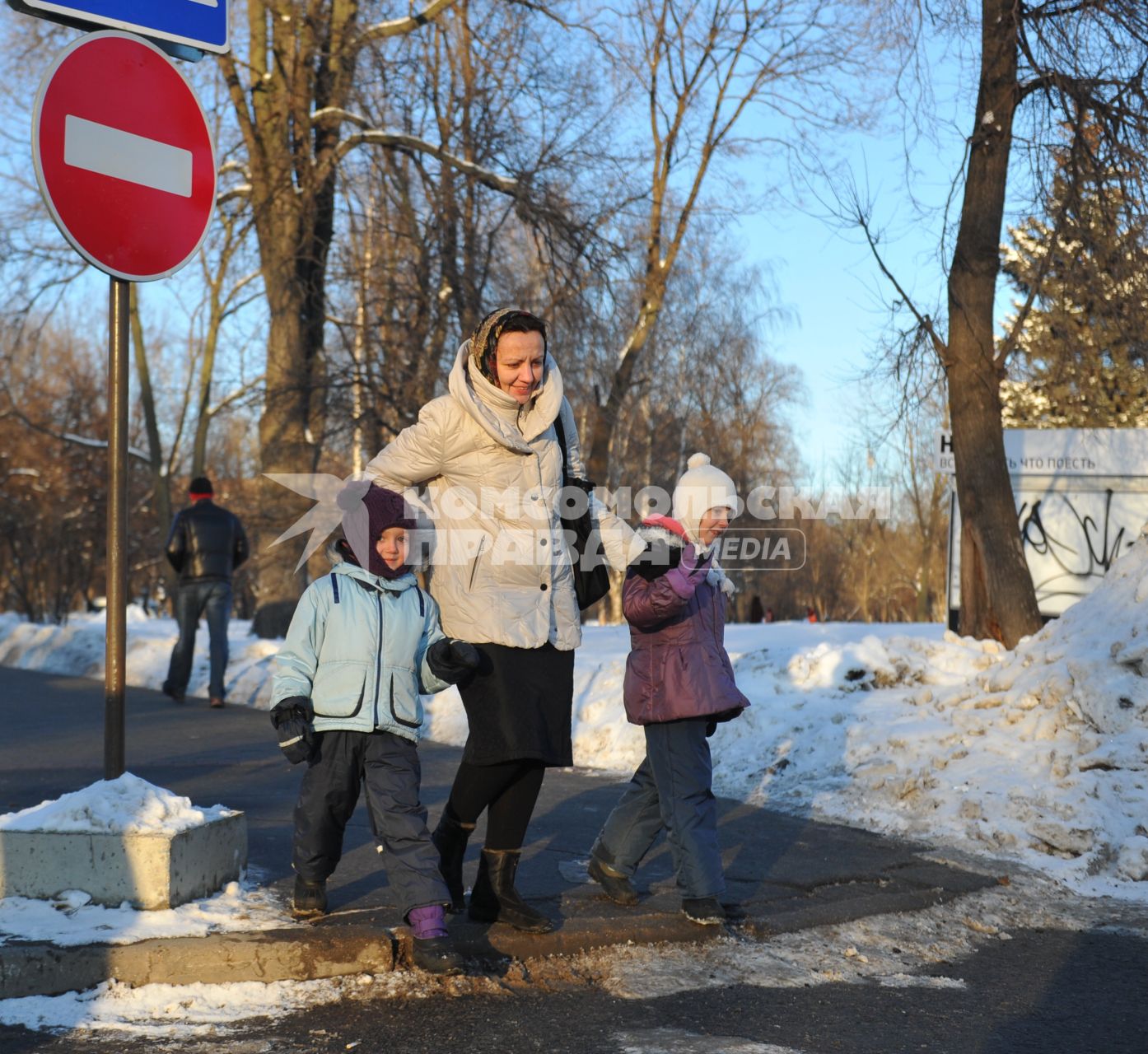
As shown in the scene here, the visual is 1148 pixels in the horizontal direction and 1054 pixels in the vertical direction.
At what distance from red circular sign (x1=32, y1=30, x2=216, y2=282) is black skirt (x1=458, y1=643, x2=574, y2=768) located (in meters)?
1.84

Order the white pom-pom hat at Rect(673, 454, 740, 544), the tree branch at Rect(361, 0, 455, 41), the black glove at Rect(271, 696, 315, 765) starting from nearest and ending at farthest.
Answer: the black glove at Rect(271, 696, 315, 765)
the white pom-pom hat at Rect(673, 454, 740, 544)
the tree branch at Rect(361, 0, 455, 41)

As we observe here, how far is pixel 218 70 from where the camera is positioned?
16266mm

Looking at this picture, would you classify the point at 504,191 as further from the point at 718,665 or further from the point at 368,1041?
the point at 368,1041

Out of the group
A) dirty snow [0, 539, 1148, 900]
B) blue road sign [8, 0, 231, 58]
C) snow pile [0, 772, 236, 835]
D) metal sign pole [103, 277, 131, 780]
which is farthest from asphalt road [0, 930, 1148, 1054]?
blue road sign [8, 0, 231, 58]

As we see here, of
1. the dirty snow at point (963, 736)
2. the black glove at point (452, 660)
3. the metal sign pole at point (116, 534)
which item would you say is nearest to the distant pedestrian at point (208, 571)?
the dirty snow at point (963, 736)

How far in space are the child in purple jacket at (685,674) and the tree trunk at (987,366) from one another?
6.74 meters

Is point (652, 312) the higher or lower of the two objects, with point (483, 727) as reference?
higher

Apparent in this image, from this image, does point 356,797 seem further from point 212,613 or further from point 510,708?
point 212,613

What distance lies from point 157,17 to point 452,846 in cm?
312

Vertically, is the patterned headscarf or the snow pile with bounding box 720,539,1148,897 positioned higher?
the patterned headscarf

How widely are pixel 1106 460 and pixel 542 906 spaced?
15667mm

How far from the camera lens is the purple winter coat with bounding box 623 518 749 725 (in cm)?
483

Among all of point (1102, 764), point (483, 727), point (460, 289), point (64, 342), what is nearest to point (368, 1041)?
point (483, 727)

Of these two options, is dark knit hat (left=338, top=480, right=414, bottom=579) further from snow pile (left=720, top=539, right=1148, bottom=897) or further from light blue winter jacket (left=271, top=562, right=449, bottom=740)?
snow pile (left=720, top=539, right=1148, bottom=897)
